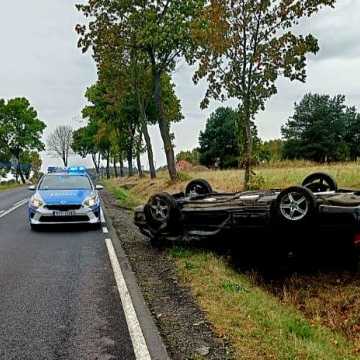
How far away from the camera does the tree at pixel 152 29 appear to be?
85.3ft

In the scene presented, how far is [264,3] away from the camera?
1844 centimetres

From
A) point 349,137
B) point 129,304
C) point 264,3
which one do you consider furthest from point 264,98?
point 349,137

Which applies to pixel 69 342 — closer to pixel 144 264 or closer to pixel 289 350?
pixel 289 350

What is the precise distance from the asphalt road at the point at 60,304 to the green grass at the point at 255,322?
1057mm

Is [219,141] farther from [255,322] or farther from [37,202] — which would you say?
[255,322]

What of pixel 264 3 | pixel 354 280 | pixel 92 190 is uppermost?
pixel 264 3

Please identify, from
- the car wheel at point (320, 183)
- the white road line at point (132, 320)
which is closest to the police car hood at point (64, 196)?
the white road line at point (132, 320)

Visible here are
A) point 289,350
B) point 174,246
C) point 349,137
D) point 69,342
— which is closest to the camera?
point 289,350

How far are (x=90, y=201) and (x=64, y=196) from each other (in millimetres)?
686

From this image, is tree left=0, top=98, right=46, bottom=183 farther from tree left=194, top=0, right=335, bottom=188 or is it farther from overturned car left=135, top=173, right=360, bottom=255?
overturned car left=135, top=173, right=360, bottom=255

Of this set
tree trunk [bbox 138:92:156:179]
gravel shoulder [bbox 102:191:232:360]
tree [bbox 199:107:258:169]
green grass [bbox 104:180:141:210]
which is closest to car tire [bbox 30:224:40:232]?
gravel shoulder [bbox 102:191:232:360]

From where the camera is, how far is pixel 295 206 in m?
7.88

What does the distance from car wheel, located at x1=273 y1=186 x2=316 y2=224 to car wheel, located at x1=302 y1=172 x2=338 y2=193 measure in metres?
3.03

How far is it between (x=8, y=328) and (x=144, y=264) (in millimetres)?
3719
